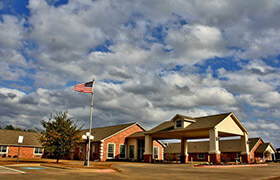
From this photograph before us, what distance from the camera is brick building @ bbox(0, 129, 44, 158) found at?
43.9 metres

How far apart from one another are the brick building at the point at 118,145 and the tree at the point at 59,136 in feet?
38.6

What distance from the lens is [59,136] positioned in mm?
27625

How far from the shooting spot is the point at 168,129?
121 feet

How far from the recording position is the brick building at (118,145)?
4072cm

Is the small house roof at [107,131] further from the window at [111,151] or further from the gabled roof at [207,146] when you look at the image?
the gabled roof at [207,146]

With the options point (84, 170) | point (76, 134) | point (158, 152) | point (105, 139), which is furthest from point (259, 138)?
point (84, 170)

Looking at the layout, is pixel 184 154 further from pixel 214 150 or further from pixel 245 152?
pixel 214 150

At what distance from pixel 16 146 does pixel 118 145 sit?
1763 centimetres

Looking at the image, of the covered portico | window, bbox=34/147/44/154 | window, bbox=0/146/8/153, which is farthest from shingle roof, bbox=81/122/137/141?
window, bbox=0/146/8/153

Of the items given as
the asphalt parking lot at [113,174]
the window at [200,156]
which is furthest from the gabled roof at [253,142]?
the asphalt parking lot at [113,174]

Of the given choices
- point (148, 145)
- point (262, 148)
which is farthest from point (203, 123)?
point (262, 148)

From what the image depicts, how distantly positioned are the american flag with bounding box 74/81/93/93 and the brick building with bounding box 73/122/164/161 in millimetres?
16702

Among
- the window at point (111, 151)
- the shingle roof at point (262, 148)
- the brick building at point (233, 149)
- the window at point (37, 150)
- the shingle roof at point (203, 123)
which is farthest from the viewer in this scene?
the shingle roof at point (262, 148)

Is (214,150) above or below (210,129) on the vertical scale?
below
